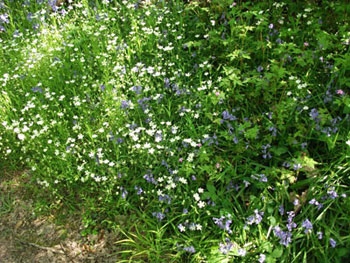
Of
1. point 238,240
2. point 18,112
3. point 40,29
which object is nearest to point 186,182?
point 238,240

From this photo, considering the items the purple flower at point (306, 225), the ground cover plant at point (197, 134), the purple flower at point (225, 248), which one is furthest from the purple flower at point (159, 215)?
the purple flower at point (306, 225)

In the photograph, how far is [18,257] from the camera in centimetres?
286

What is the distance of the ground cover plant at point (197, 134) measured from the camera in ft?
8.46

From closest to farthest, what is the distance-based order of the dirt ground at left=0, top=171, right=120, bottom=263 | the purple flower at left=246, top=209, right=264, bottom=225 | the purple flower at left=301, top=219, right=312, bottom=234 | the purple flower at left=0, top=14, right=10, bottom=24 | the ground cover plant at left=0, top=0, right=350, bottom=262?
the purple flower at left=301, top=219, right=312, bottom=234 → the purple flower at left=246, top=209, right=264, bottom=225 → the ground cover plant at left=0, top=0, right=350, bottom=262 → the dirt ground at left=0, top=171, right=120, bottom=263 → the purple flower at left=0, top=14, right=10, bottom=24

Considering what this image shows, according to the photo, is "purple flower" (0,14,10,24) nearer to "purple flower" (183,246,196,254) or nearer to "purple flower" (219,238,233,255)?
"purple flower" (183,246,196,254)

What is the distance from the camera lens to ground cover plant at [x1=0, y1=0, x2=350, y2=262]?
8.46ft

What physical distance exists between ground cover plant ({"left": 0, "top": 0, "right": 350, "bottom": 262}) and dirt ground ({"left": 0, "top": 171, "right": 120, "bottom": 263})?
13 cm

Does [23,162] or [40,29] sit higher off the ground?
[40,29]

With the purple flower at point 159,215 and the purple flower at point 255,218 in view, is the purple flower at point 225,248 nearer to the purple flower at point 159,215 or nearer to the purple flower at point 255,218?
the purple flower at point 255,218

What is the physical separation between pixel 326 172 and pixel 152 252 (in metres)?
1.58

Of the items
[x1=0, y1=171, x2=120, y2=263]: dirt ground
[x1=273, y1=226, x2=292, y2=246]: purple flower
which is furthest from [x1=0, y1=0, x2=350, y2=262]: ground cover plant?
[x1=0, y1=171, x2=120, y2=263]: dirt ground

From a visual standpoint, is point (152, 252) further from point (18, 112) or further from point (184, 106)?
point (18, 112)

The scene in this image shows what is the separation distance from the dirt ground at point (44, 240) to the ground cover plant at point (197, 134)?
0.13 metres

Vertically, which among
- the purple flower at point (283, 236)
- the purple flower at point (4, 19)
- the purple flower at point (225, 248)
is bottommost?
the purple flower at point (225, 248)
